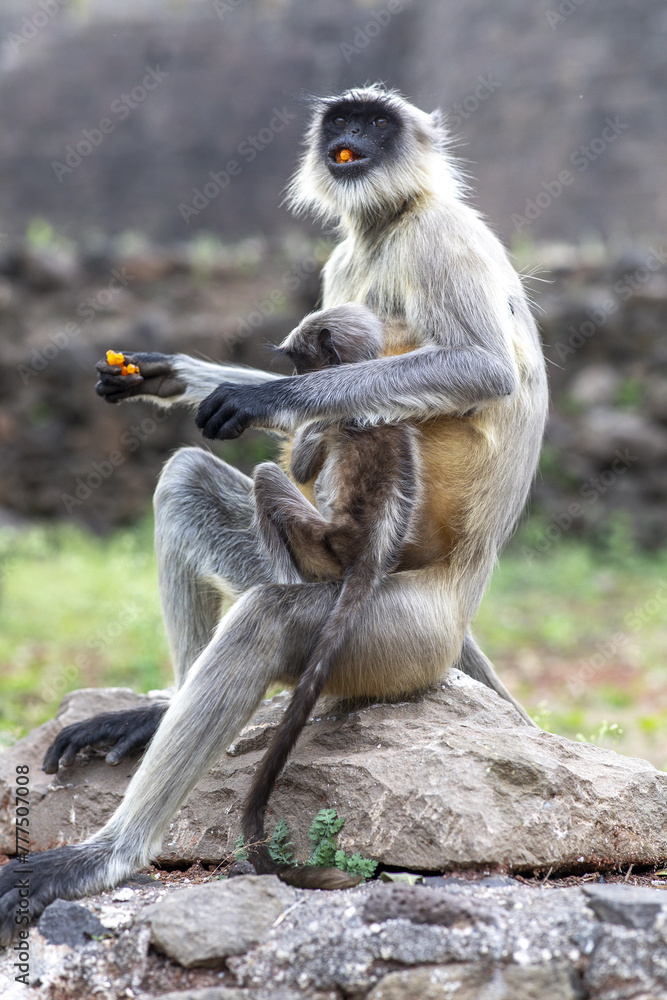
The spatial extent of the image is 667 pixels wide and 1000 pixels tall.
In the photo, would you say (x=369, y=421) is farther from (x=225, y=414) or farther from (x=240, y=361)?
(x=240, y=361)

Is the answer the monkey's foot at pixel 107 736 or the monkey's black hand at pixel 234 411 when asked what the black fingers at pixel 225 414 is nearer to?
the monkey's black hand at pixel 234 411

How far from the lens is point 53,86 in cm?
1457

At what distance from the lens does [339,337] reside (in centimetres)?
295

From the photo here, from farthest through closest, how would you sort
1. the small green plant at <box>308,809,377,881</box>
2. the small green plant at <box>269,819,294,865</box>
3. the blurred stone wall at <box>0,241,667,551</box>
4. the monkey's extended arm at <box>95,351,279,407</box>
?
the blurred stone wall at <box>0,241,667,551</box>
the monkey's extended arm at <box>95,351,279,407</box>
the small green plant at <box>269,819,294,865</box>
the small green plant at <box>308,809,377,881</box>

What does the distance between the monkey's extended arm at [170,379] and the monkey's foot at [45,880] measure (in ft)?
4.91

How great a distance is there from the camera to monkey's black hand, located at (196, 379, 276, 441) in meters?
2.85

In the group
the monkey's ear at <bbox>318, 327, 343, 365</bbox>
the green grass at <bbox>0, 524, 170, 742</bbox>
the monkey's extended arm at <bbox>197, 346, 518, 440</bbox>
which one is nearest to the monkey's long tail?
the monkey's extended arm at <bbox>197, 346, 518, 440</bbox>

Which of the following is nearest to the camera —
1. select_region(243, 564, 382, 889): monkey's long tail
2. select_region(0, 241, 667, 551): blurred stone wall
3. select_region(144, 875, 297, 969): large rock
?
select_region(144, 875, 297, 969): large rock

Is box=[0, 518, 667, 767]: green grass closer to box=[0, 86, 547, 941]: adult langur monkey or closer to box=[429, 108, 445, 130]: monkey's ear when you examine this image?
box=[0, 86, 547, 941]: adult langur monkey

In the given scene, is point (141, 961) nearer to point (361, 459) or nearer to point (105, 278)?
point (361, 459)

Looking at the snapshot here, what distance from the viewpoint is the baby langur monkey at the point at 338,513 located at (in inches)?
101

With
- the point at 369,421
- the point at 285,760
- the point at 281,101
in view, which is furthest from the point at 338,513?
the point at 281,101

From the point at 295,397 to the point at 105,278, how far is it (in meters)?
8.22

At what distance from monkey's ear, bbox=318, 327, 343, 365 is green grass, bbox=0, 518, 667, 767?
5.76ft
